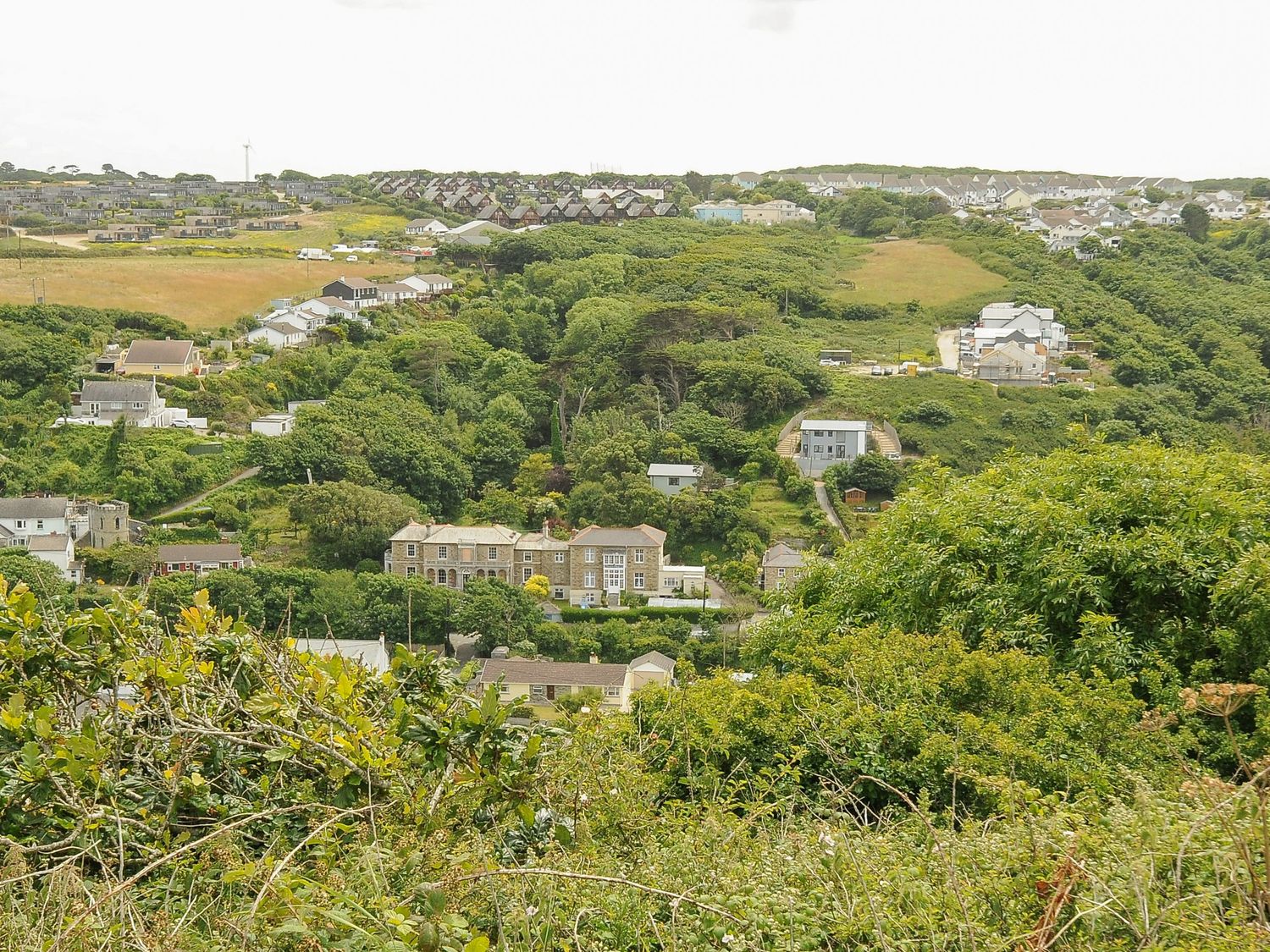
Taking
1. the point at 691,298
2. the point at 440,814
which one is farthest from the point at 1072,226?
the point at 440,814

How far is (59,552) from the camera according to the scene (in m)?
16.7

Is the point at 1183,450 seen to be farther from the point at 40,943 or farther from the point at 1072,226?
the point at 1072,226

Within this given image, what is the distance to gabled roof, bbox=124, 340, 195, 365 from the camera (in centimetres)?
2361

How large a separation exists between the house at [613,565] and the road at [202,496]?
6.31 metres

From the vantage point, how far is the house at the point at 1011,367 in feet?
80.3

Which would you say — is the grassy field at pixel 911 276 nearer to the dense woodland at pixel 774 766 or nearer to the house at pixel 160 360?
the house at pixel 160 360

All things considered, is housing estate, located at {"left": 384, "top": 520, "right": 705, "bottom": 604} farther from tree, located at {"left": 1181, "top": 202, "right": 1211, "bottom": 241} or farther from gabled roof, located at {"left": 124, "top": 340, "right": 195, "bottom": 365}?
tree, located at {"left": 1181, "top": 202, "right": 1211, "bottom": 241}

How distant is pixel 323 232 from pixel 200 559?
2971 centimetres

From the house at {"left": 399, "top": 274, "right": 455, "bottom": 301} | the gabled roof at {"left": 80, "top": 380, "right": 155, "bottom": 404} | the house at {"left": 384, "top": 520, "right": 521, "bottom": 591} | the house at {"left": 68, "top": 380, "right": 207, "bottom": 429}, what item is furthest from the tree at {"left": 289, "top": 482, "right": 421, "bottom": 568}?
the house at {"left": 399, "top": 274, "right": 455, "bottom": 301}

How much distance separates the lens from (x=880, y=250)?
3853 cm

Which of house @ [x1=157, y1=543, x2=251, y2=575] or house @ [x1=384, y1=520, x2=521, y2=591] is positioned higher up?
house @ [x1=157, y1=543, x2=251, y2=575]

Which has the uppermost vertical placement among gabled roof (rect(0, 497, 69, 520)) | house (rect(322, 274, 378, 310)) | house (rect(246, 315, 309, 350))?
house (rect(322, 274, 378, 310))

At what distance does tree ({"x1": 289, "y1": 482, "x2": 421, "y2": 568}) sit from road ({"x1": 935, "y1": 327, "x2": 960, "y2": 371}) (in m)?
13.4

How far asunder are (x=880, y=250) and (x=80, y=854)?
38.5m
